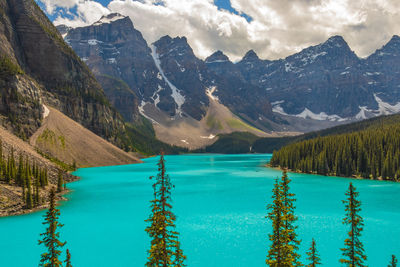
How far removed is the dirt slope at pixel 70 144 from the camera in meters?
123

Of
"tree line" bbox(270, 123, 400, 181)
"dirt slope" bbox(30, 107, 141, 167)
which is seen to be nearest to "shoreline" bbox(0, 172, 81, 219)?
"dirt slope" bbox(30, 107, 141, 167)

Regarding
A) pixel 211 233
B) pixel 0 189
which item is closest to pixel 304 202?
pixel 211 233

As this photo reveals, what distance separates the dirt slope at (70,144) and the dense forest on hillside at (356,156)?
87925mm

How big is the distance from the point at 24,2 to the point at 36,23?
14117mm

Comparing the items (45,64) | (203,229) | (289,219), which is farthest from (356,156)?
(45,64)

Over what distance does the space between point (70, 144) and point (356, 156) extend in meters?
114

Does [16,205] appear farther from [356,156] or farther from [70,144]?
[356,156]

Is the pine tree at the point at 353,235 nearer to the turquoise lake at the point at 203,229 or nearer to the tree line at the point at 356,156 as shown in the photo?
the turquoise lake at the point at 203,229

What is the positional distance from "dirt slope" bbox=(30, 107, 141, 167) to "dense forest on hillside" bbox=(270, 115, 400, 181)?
87.9 m

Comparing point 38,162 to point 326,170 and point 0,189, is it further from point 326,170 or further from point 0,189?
point 326,170

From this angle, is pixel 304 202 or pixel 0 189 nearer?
pixel 0 189

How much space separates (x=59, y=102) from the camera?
166875 mm

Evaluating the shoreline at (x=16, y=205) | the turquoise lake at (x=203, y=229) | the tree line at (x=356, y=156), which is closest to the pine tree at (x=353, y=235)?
the turquoise lake at (x=203, y=229)

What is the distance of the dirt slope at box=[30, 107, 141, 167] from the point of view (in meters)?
123
